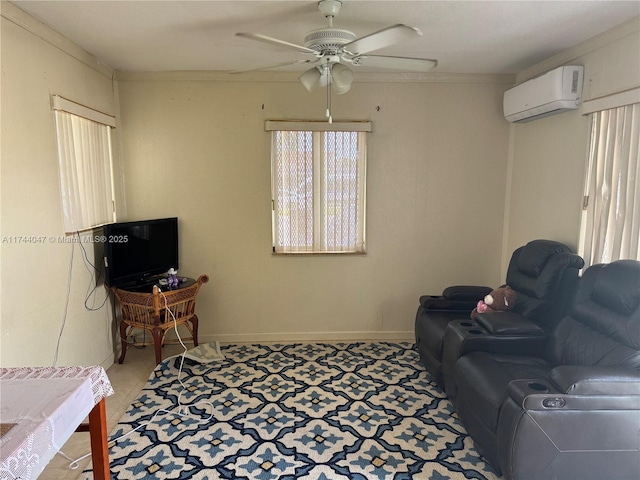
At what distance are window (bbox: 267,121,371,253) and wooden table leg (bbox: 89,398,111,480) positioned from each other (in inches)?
90.0

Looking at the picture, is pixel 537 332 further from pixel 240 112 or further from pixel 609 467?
pixel 240 112

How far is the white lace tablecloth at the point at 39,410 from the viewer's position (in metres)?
1.22

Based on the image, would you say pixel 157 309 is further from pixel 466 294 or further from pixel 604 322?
pixel 604 322

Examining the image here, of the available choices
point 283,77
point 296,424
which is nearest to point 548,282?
point 296,424

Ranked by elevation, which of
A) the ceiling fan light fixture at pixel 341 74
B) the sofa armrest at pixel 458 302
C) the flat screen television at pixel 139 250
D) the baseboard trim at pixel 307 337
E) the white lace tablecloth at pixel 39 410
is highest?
the ceiling fan light fixture at pixel 341 74

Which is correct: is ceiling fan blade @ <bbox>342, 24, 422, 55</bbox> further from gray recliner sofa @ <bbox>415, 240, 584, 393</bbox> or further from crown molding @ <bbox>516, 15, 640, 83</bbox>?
gray recliner sofa @ <bbox>415, 240, 584, 393</bbox>

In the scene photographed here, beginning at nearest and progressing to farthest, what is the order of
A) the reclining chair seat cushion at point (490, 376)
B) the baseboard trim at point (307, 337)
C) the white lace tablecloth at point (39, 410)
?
the white lace tablecloth at point (39, 410)
the reclining chair seat cushion at point (490, 376)
the baseboard trim at point (307, 337)

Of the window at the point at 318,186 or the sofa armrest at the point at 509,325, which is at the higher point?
the window at the point at 318,186

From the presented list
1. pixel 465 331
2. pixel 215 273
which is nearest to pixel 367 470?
pixel 465 331

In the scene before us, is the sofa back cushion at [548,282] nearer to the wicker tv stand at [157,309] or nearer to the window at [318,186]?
the window at [318,186]

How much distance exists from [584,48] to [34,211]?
3836 mm

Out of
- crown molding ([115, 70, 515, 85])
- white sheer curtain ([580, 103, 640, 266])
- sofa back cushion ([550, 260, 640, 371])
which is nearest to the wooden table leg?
sofa back cushion ([550, 260, 640, 371])

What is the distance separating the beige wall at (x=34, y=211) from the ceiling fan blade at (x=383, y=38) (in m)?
1.89

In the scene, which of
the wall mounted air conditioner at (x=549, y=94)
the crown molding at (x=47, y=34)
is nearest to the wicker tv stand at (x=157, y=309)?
the crown molding at (x=47, y=34)
